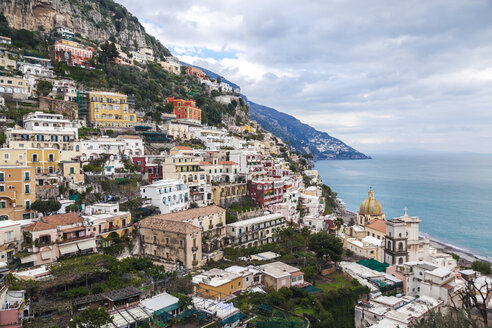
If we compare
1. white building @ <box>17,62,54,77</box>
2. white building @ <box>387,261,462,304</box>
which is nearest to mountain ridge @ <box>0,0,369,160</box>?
white building @ <box>17,62,54,77</box>

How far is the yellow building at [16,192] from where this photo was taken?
30266mm

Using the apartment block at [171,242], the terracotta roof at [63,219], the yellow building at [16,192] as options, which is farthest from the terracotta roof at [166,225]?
the yellow building at [16,192]

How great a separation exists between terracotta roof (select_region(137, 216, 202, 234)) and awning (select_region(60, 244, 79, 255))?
21.0ft

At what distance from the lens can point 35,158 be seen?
119ft

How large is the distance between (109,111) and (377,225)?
43.9 meters

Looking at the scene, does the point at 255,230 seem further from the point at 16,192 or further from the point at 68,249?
the point at 16,192

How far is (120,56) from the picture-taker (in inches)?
3273

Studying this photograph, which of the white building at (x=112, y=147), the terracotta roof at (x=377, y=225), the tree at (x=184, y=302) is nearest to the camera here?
the tree at (x=184, y=302)

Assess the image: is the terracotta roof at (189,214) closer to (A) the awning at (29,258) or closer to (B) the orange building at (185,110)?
(A) the awning at (29,258)

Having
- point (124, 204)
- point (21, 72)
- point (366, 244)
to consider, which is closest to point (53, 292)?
point (124, 204)

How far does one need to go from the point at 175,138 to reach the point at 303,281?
121 ft

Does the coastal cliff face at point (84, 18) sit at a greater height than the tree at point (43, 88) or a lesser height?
greater

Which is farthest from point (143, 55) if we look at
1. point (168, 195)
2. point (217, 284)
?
point (217, 284)

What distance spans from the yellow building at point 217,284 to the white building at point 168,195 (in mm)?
10853
